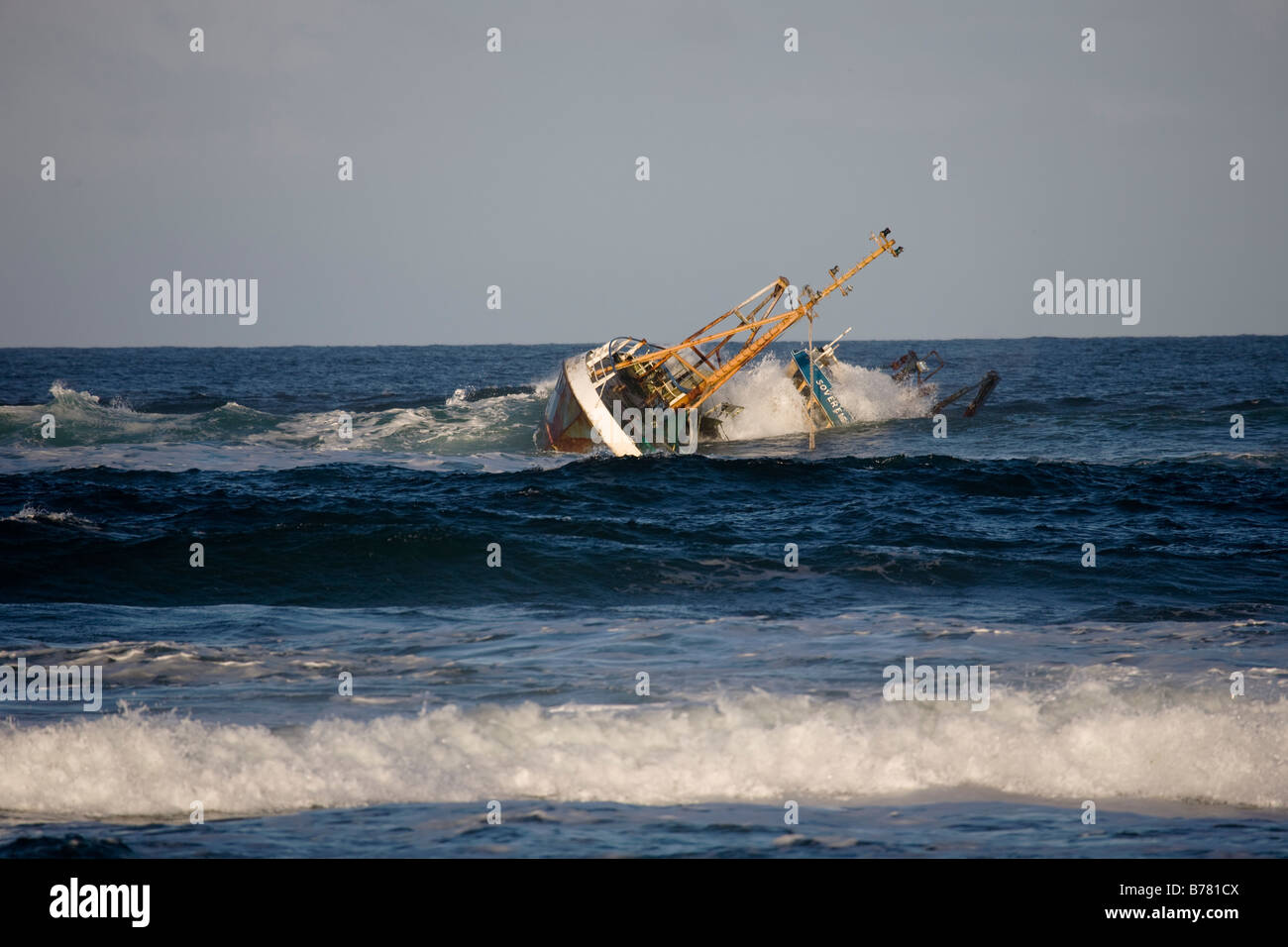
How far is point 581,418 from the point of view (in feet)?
92.5

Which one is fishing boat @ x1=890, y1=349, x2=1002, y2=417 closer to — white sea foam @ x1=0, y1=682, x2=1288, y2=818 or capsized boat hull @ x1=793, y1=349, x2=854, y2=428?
capsized boat hull @ x1=793, y1=349, x2=854, y2=428

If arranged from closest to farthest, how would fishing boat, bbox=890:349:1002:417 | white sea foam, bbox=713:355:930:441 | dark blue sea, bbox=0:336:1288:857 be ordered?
dark blue sea, bbox=0:336:1288:857 → white sea foam, bbox=713:355:930:441 → fishing boat, bbox=890:349:1002:417

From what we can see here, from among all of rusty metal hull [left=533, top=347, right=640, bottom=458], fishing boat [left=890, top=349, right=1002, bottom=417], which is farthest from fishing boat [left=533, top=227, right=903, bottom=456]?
fishing boat [left=890, top=349, right=1002, bottom=417]

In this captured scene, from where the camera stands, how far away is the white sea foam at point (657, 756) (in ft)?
25.0

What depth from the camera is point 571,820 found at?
7.07 m

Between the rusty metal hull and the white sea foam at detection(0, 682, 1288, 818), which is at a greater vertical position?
the rusty metal hull

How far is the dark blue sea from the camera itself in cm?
720

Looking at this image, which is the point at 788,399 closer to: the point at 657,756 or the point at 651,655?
the point at 651,655

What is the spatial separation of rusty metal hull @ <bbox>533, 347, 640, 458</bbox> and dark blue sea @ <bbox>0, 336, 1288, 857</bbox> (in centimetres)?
156

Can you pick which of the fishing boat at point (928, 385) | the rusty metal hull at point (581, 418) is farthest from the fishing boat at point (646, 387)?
the fishing boat at point (928, 385)

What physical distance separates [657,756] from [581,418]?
20.2 metres

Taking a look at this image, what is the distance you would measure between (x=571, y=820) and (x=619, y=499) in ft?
45.9

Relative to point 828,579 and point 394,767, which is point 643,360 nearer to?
point 828,579
